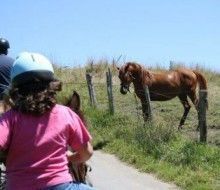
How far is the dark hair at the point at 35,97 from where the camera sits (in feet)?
10.6

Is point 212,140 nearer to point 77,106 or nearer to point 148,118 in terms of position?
point 148,118

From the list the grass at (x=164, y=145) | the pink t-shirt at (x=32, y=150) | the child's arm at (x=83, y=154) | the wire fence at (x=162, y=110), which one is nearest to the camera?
the pink t-shirt at (x=32, y=150)

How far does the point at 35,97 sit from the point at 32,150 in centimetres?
28

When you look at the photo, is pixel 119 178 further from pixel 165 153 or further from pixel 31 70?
pixel 31 70

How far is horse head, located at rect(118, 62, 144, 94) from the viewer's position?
1496 centimetres

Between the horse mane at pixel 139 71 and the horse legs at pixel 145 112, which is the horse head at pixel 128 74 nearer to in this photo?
the horse mane at pixel 139 71

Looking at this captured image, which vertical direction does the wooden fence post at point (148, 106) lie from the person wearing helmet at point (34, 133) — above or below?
below

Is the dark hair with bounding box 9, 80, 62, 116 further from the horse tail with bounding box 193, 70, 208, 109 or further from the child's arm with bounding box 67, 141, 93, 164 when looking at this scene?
the horse tail with bounding box 193, 70, 208, 109

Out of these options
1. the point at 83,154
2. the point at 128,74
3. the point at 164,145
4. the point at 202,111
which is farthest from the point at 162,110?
the point at 83,154

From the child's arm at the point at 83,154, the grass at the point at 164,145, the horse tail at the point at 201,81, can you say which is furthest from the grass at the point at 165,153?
the child's arm at the point at 83,154

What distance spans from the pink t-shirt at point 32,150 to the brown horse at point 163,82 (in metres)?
10.3

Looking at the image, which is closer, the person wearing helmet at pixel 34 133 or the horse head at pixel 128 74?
the person wearing helmet at pixel 34 133

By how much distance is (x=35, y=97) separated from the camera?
3.25m

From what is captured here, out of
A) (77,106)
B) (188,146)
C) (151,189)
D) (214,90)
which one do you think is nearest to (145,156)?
(188,146)
